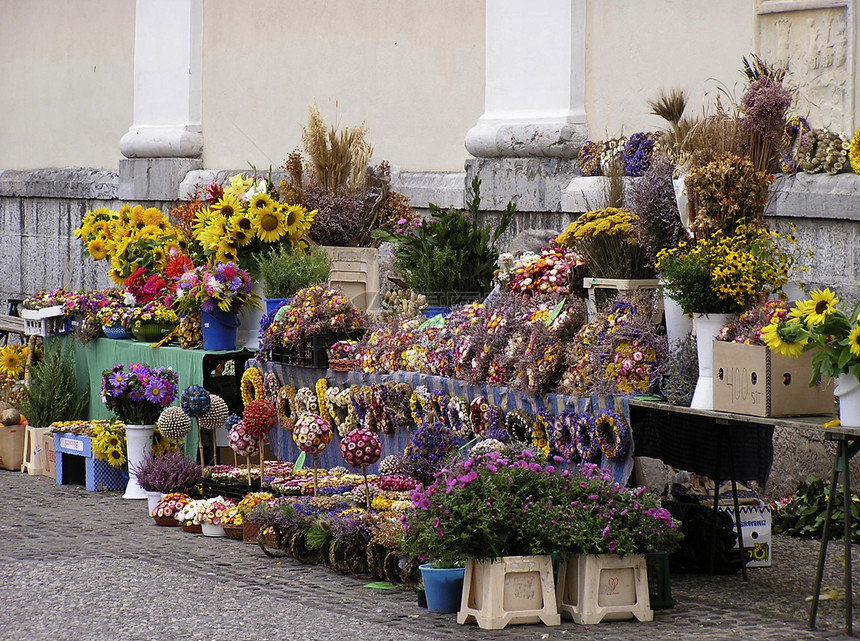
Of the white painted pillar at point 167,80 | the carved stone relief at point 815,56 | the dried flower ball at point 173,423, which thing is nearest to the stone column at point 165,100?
the white painted pillar at point 167,80

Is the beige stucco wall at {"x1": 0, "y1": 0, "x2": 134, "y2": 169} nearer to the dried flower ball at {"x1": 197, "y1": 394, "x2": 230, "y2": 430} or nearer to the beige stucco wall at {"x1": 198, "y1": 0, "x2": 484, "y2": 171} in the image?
the beige stucco wall at {"x1": 198, "y1": 0, "x2": 484, "y2": 171}

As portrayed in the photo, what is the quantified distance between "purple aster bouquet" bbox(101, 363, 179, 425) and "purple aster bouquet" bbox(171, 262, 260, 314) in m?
0.58

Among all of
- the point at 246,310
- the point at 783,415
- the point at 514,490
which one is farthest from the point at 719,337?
the point at 246,310

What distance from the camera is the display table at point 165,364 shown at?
9375 mm

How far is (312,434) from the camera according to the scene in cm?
735

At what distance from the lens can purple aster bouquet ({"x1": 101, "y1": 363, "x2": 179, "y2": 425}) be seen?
8.84m

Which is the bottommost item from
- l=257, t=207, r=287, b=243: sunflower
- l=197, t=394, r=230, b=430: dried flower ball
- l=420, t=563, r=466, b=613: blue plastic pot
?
l=420, t=563, r=466, b=613: blue plastic pot

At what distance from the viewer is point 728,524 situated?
269 inches

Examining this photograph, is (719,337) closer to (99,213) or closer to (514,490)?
(514,490)

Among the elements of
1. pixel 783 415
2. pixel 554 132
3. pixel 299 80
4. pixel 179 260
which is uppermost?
pixel 299 80

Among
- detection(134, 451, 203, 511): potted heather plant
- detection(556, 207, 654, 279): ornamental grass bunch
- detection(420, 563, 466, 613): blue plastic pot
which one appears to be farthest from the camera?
detection(134, 451, 203, 511): potted heather plant

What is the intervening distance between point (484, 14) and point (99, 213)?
340cm

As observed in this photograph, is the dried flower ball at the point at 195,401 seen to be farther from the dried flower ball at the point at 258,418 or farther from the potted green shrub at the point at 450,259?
the potted green shrub at the point at 450,259

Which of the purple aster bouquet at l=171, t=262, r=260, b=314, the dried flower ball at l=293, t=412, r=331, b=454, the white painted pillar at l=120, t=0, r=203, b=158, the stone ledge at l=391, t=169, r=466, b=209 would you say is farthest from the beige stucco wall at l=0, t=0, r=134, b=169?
the dried flower ball at l=293, t=412, r=331, b=454
